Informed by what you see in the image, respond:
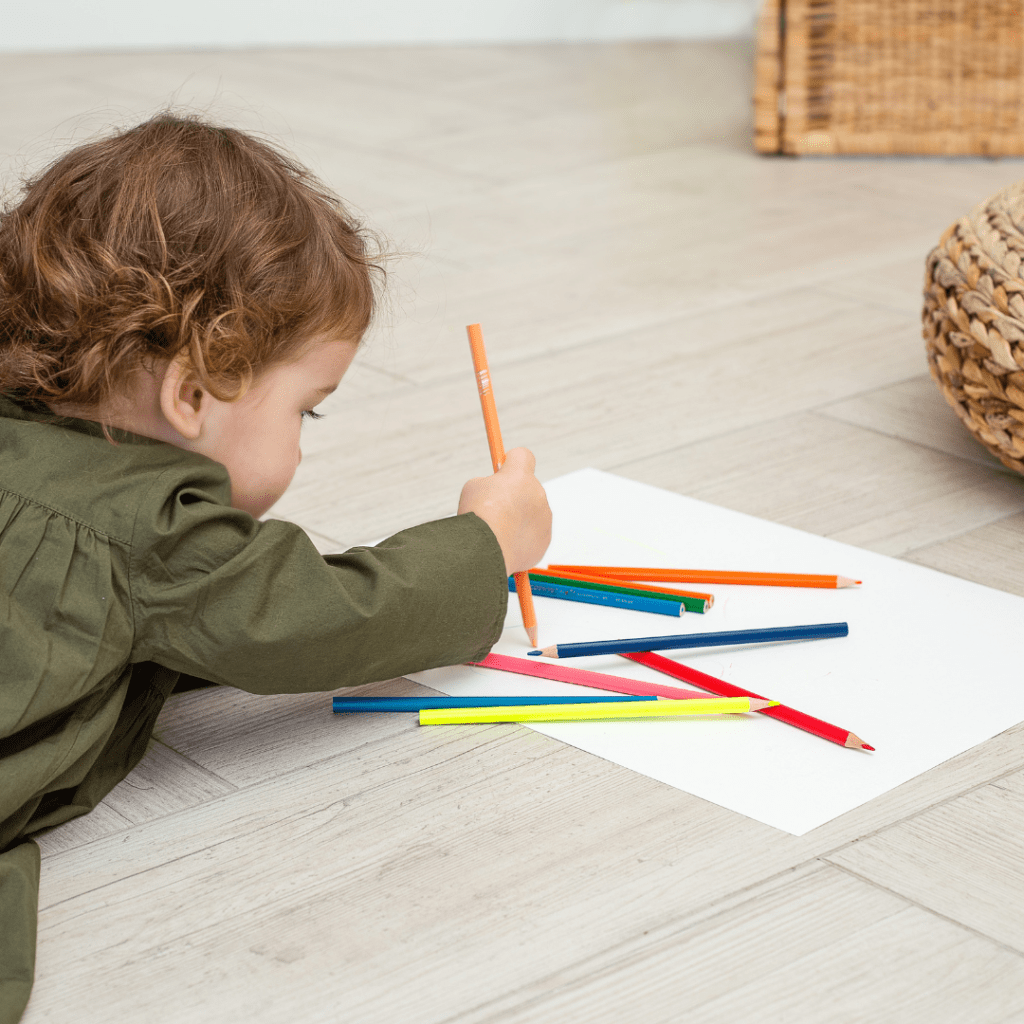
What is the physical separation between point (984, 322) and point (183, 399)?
53 cm

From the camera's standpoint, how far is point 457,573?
696 mm

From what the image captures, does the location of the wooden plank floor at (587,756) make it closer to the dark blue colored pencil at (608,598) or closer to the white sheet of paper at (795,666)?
the white sheet of paper at (795,666)

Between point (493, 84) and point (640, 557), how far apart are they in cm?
207

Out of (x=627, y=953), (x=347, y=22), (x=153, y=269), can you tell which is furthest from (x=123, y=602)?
(x=347, y=22)

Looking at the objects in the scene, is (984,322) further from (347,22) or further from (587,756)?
(347,22)

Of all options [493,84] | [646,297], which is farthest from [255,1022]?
[493,84]

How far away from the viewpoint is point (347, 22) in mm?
3318

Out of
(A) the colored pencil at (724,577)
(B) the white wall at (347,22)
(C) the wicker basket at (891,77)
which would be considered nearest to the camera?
(A) the colored pencil at (724,577)

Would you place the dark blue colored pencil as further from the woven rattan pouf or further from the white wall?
the white wall

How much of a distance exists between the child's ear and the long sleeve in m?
0.02

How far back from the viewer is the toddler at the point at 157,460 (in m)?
0.62

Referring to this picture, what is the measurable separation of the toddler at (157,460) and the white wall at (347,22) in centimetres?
277

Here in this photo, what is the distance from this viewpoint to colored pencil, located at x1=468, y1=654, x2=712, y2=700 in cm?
73

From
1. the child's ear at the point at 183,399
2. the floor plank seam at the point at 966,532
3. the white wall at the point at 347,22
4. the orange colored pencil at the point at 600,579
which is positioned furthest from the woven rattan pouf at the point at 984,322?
the white wall at the point at 347,22
